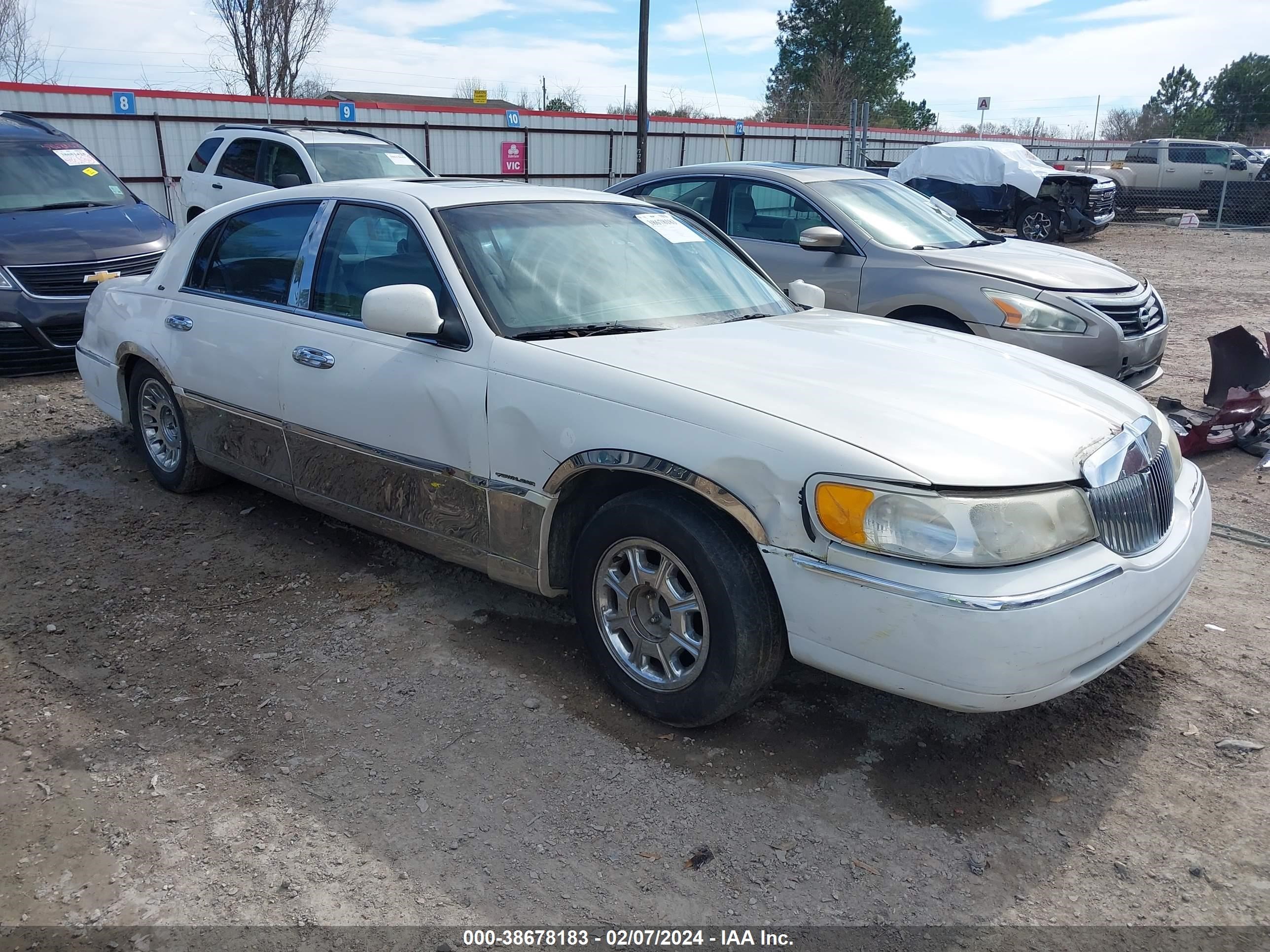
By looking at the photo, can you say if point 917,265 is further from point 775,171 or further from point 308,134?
point 308,134

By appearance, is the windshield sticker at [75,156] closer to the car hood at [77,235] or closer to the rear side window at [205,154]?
the car hood at [77,235]

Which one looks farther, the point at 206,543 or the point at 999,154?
the point at 999,154

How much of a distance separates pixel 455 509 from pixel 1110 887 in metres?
2.34

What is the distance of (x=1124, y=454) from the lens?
2.96 m

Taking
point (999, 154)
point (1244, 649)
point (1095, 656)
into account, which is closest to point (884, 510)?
point (1095, 656)

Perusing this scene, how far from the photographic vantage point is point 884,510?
2.56 m

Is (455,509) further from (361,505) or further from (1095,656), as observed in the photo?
(1095,656)

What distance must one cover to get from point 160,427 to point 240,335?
1.22 m

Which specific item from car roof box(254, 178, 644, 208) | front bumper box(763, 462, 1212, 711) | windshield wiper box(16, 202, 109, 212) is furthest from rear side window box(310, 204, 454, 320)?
windshield wiper box(16, 202, 109, 212)

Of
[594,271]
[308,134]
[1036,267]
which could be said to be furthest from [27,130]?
[1036,267]

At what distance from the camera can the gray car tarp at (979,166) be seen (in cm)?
1828

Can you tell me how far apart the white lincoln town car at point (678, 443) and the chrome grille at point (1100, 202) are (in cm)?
1655

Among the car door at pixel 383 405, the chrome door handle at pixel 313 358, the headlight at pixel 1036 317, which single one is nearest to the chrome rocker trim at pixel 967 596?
the car door at pixel 383 405

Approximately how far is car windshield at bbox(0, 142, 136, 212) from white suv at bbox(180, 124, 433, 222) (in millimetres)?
1940
